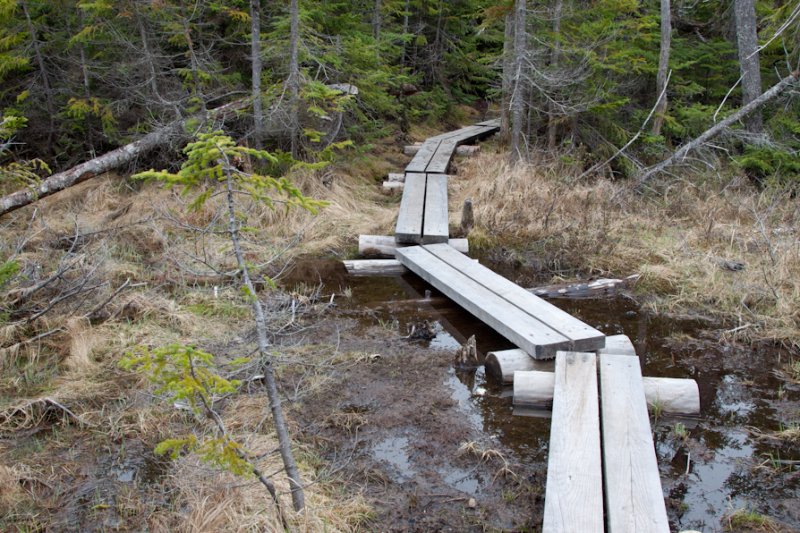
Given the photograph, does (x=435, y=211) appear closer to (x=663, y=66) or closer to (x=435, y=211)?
(x=435, y=211)

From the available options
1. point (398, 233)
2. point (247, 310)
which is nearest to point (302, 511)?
point (247, 310)

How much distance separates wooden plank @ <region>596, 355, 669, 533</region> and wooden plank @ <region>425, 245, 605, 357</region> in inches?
13.1

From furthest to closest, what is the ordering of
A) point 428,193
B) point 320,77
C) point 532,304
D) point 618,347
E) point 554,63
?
1. point 320,77
2. point 554,63
3. point 428,193
4. point 532,304
5. point 618,347

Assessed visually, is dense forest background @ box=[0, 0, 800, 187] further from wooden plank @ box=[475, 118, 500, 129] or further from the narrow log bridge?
the narrow log bridge

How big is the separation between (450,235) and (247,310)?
3.65 metres

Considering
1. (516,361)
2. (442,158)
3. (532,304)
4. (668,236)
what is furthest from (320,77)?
(516,361)

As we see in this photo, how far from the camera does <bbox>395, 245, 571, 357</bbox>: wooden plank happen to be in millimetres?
5828

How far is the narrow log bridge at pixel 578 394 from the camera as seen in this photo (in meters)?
3.75

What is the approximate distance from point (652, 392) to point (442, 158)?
838cm

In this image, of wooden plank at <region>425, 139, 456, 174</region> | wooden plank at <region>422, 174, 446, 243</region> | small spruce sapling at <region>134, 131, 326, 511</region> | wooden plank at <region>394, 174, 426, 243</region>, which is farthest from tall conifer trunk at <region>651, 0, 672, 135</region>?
small spruce sapling at <region>134, 131, 326, 511</region>

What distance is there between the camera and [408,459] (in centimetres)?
470

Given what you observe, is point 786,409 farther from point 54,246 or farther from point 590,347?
point 54,246

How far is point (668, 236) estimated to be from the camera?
9195 millimetres

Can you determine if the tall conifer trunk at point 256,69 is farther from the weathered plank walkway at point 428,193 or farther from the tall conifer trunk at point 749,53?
the tall conifer trunk at point 749,53
